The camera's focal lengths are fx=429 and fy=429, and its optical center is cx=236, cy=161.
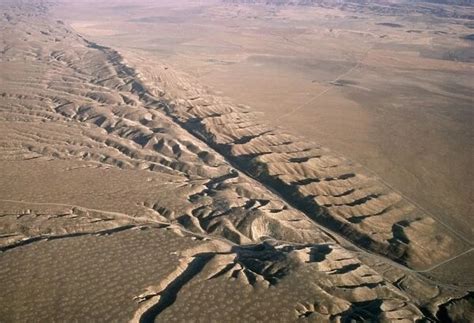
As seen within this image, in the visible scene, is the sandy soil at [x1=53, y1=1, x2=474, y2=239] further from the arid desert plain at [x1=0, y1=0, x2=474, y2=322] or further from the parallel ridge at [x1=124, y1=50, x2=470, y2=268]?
the parallel ridge at [x1=124, y1=50, x2=470, y2=268]

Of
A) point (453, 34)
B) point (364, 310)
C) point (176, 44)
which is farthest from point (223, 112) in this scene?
point (453, 34)

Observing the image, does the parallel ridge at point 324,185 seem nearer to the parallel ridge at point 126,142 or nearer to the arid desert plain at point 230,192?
the arid desert plain at point 230,192

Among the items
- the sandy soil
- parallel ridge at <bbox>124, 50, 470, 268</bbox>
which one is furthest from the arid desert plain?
the sandy soil

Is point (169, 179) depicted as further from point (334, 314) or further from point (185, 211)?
point (334, 314)

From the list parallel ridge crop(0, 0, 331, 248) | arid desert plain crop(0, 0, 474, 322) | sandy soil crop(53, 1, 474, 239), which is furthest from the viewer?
sandy soil crop(53, 1, 474, 239)

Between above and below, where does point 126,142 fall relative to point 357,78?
below

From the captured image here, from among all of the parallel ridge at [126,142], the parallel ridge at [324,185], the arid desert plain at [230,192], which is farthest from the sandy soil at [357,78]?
the parallel ridge at [126,142]

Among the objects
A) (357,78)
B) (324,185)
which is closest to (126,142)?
(324,185)

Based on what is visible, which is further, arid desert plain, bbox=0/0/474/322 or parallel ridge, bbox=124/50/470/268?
parallel ridge, bbox=124/50/470/268

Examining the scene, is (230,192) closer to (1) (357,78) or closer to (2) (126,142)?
(2) (126,142)

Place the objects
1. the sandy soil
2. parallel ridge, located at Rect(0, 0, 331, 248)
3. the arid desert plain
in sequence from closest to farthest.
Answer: the arid desert plain, parallel ridge, located at Rect(0, 0, 331, 248), the sandy soil

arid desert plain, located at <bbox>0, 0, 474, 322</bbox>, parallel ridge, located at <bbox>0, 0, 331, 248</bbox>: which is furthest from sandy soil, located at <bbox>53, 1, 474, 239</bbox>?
parallel ridge, located at <bbox>0, 0, 331, 248</bbox>
